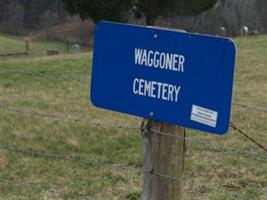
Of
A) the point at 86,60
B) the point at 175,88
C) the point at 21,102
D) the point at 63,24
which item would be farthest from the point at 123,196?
the point at 63,24

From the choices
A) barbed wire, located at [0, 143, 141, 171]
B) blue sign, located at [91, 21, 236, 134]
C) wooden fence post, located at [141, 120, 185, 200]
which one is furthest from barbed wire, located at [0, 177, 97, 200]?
blue sign, located at [91, 21, 236, 134]

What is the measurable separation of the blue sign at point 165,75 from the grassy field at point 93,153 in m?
1.12

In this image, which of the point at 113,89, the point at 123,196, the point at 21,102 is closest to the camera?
the point at 113,89

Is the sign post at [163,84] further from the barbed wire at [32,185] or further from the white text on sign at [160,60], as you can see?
the barbed wire at [32,185]

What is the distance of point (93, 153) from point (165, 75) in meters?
3.84

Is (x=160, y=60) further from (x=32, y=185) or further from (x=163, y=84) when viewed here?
(x=32, y=185)

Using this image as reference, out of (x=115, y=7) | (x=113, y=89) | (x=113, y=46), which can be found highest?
(x=115, y=7)

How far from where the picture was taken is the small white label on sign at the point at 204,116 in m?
2.70

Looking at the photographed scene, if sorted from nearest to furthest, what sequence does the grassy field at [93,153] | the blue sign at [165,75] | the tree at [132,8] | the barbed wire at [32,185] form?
the blue sign at [165,75] < the barbed wire at [32,185] < the grassy field at [93,153] < the tree at [132,8]

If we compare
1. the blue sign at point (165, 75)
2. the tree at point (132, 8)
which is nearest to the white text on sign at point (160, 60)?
the blue sign at point (165, 75)

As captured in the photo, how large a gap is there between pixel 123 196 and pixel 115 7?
16.2m

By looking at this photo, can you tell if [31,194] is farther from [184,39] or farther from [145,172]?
[184,39]

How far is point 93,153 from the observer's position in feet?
21.5

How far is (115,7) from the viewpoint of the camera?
21.0 metres
